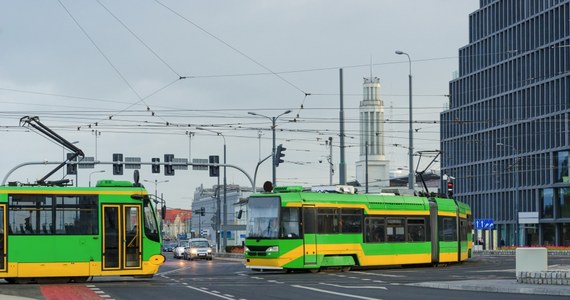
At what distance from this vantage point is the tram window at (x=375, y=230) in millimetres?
44812

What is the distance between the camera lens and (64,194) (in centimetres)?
3434

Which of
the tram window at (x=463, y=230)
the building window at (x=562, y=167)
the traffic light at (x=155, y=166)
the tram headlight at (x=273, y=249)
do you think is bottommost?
the tram headlight at (x=273, y=249)

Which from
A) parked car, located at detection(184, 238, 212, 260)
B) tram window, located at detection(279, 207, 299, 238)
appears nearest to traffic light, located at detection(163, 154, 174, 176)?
tram window, located at detection(279, 207, 299, 238)

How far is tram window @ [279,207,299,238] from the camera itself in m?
41.6

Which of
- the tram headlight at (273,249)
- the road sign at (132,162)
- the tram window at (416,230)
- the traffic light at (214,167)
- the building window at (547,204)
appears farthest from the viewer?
the building window at (547,204)

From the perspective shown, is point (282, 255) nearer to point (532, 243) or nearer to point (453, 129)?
point (532, 243)

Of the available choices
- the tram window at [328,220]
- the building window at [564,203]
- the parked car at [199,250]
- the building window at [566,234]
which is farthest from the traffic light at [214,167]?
the building window at [566,234]

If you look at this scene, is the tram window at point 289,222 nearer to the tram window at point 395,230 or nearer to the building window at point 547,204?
the tram window at point 395,230

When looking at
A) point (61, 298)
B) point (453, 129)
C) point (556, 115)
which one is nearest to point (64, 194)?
point (61, 298)

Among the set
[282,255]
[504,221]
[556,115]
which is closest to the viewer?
[282,255]

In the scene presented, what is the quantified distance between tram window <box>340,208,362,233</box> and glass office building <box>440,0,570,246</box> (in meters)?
55.9

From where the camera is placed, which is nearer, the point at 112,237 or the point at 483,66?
the point at 112,237

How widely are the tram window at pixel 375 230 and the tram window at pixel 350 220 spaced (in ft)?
1.58

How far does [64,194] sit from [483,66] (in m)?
91.8
